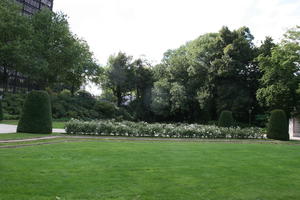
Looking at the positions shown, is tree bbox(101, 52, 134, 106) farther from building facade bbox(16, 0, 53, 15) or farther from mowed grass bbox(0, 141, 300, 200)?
mowed grass bbox(0, 141, 300, 200)

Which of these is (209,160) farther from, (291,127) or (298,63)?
(291,127)

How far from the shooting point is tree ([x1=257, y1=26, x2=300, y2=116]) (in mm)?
26547

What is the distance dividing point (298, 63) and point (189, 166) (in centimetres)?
2408

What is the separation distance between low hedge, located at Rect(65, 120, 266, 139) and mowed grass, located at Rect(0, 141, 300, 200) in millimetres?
9126

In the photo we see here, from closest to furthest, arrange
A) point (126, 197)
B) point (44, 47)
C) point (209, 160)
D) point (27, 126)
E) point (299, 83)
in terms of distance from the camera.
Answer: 1. point (126, 197)
2. point (209, 160)
3. point (27, 126)
4. point (299, 83)
5. point (44, 47)

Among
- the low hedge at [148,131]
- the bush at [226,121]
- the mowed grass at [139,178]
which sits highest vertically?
the bush at [226,121]

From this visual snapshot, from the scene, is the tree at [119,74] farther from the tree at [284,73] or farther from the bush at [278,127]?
the bush at [278,127]

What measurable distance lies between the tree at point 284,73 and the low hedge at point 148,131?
8.23m

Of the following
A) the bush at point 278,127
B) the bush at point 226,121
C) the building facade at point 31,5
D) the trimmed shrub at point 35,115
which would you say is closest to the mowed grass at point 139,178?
the trimmed shrub at point 35,115

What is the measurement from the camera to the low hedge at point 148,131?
697 inches

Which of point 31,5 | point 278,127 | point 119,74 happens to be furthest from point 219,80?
point 31,5

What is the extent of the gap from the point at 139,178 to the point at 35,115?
1172 cm

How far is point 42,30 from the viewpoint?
35719mm

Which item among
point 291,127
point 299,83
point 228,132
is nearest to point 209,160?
point 228,132
